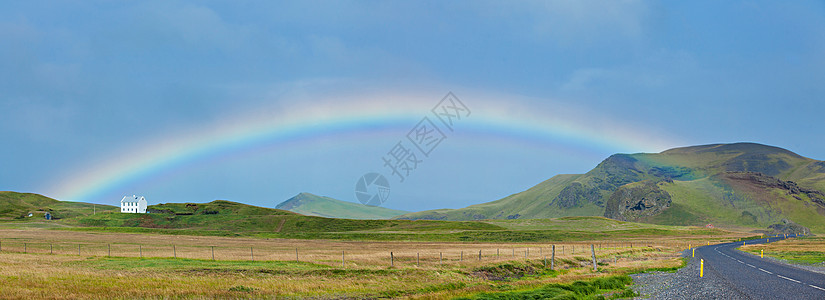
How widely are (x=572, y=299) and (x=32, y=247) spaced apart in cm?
7455

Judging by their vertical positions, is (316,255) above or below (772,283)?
above

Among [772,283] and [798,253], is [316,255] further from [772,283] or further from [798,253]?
[798,253]

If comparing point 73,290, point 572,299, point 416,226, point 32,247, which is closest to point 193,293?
point 73,290

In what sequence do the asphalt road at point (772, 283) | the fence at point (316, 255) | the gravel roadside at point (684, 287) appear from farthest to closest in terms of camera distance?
the fence at point (316, 255) → the gravel roadside at point (684, 287) → the asphalt road at point (772, 283)

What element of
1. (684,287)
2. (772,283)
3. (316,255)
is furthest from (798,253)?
(316,255)

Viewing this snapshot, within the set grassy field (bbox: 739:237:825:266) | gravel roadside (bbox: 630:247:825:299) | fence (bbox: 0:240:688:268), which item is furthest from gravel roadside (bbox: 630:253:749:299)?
grassy field (bbox: 739:237:825:266)

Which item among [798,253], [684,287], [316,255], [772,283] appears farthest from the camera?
[798,253]

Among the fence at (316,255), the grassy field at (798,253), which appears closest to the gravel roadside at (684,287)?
the fence at (316,255)

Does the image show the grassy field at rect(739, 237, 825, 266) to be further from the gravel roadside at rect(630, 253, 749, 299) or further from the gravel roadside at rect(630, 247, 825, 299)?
the gravel roadside at rect(630, 253, 749, 299)

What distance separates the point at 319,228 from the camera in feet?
620

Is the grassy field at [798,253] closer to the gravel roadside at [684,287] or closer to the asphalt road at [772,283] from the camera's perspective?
the asphalt road at [772,283]

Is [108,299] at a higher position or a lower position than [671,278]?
higher

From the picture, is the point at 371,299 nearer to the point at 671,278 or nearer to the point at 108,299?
the point at 108,299

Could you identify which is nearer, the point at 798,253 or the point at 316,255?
the point at 316,255
